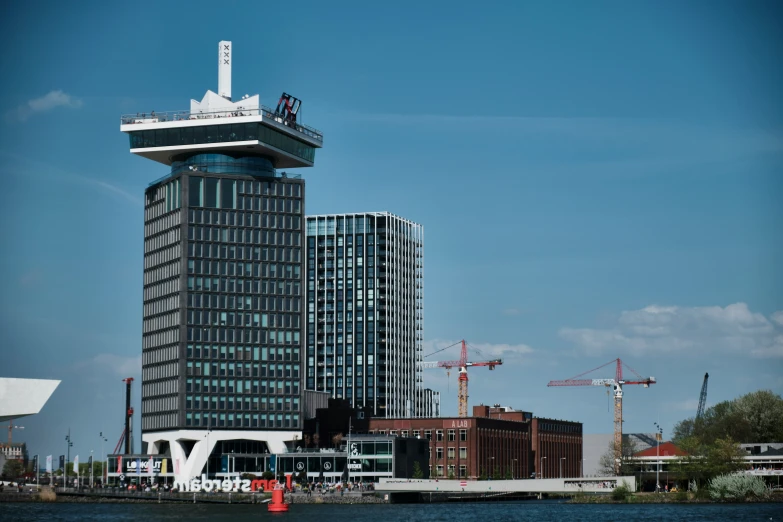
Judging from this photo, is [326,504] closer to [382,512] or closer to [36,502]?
[382,512]

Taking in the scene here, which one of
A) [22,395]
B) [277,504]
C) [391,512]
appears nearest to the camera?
[22,395]

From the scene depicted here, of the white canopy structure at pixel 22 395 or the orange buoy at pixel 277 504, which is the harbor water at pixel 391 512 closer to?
the orange buoy at pixel 277 504

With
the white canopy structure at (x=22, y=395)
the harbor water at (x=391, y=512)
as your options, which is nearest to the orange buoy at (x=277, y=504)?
the harbor water at (x=391, y=512)

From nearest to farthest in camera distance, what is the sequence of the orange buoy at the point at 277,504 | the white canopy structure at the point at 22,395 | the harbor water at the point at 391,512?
the white canopy structure at the point at 22,395 → the harbor water at the point at 391,512 → the orange buoy at the point at 277,504

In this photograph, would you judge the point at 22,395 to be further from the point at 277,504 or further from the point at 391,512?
the point at 391,512

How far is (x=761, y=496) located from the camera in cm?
19650

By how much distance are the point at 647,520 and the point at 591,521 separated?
21.0 ft

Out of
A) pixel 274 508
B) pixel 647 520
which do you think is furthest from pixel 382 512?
pixel 647 520

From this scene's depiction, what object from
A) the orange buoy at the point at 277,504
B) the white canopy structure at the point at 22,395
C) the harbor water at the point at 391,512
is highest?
the white canopy structure at the point at 22,395

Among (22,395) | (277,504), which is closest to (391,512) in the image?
(277,504)

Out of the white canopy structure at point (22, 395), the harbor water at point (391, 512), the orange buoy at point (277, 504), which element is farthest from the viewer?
the orange buoy at point (277, 504)

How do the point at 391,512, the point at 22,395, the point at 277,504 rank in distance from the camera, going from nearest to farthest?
1. the point at 22,395
2. the point at 277,504
3. the point at 391,512

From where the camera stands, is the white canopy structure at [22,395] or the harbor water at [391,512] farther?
the harbor water at [391,512]

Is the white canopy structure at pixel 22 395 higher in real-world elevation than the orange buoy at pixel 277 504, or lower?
higher
